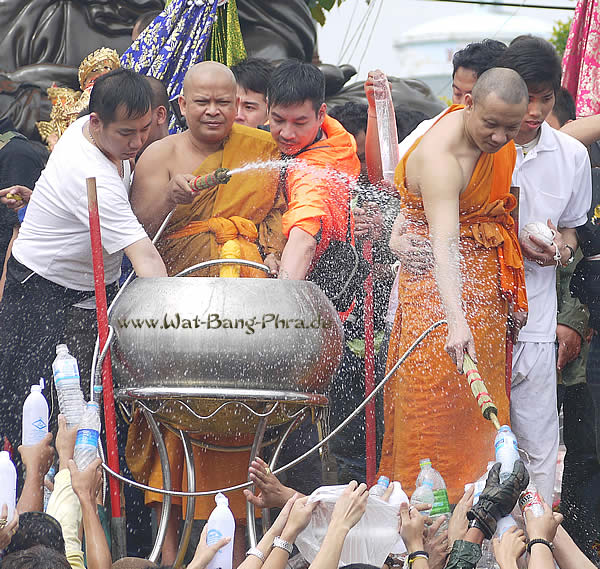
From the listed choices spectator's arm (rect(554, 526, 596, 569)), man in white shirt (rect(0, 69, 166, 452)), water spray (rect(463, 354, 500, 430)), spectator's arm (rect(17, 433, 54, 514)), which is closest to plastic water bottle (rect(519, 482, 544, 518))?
spectator's arm (rect(554, 526, 596, 569))

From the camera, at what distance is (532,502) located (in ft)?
11.0

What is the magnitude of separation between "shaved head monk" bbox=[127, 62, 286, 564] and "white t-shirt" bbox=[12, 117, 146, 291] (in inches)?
6.6

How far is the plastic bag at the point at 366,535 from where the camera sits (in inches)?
140

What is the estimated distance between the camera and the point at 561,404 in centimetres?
564

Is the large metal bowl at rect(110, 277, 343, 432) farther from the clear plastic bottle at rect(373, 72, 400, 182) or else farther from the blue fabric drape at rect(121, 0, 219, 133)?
the blue fabric drape at rect(121, 0, 219, 133)

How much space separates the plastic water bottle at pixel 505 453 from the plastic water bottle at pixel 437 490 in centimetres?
38

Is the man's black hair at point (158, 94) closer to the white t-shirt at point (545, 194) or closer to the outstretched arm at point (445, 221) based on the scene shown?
the outstretched arm at point (445, 221)

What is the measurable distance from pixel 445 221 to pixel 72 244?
151 cm

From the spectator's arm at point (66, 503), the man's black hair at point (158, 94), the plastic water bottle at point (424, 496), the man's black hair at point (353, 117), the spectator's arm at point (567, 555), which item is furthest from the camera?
the man's black hair at point (353, 117)

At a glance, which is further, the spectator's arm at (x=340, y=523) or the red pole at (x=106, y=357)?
the red pole at (x=106, y=357)

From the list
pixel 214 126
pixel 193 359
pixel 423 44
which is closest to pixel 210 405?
pixel 193 359

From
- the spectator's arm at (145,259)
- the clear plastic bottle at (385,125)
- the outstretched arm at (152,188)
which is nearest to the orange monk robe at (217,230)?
the outstretched arm at (152,188)

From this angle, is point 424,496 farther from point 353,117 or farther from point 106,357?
point 353,117

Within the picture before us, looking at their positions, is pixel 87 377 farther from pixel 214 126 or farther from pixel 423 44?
pixel 423 44
